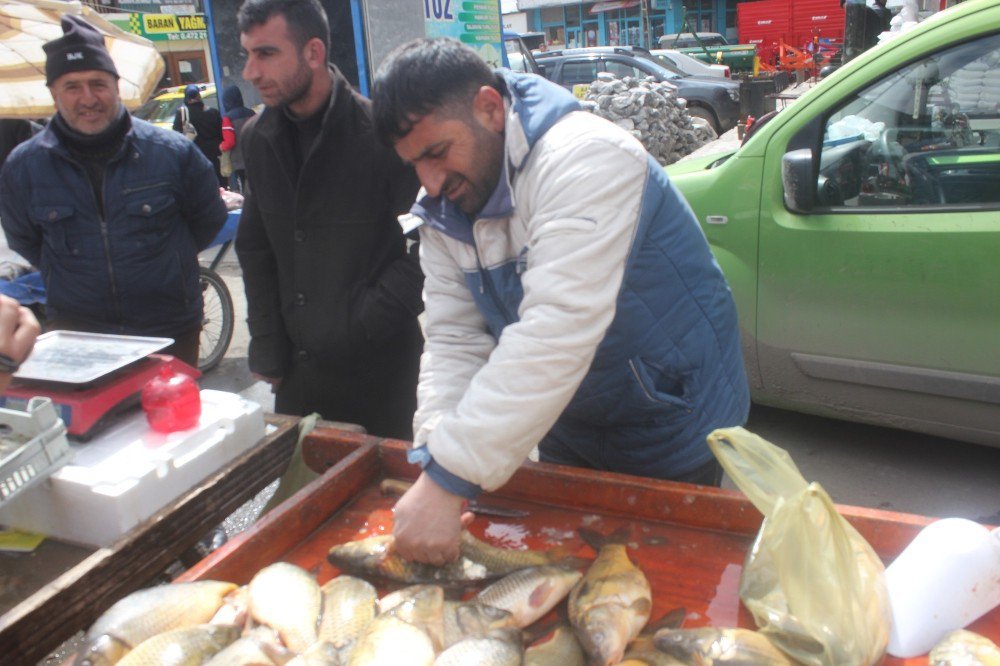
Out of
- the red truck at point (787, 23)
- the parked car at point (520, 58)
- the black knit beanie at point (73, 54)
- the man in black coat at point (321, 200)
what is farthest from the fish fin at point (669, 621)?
the red truck at point (787, 23)

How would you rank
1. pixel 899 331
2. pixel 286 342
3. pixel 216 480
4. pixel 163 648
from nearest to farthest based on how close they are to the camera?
1. pixel 163 648
2. pixel 216 480
3. pixel 286 342
4. pixel 899 331

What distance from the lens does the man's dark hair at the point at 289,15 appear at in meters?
2.58

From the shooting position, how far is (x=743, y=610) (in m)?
1.51

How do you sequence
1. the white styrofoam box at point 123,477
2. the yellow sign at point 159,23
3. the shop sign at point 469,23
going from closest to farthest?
the white styrofoam box at point 123,477, the shop sign at point 469,23, the yellow sign at point 159,23

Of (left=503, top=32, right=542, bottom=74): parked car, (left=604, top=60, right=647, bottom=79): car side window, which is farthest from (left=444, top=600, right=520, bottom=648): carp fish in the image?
(left=604, top=60, right=647, bottom=79): car side window

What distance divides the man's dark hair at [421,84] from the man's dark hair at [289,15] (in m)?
1.12

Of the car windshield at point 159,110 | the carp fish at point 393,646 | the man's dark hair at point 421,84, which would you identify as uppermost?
the car windshield at point 159,110

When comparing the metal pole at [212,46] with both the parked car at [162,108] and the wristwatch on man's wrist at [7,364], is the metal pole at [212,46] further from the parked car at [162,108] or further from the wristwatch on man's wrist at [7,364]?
the wristwatch on man's wrist at [7,364]

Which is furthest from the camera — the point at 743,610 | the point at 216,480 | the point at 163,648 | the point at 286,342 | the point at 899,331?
the point at 899,331

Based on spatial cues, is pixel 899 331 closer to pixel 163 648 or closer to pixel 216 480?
pixel 216 480

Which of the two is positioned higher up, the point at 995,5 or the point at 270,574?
the point at 995,5

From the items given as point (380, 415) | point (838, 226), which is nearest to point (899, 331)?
point (838, 226)

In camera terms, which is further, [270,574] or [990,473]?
[990,473]

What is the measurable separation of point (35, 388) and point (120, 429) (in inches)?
10.0
